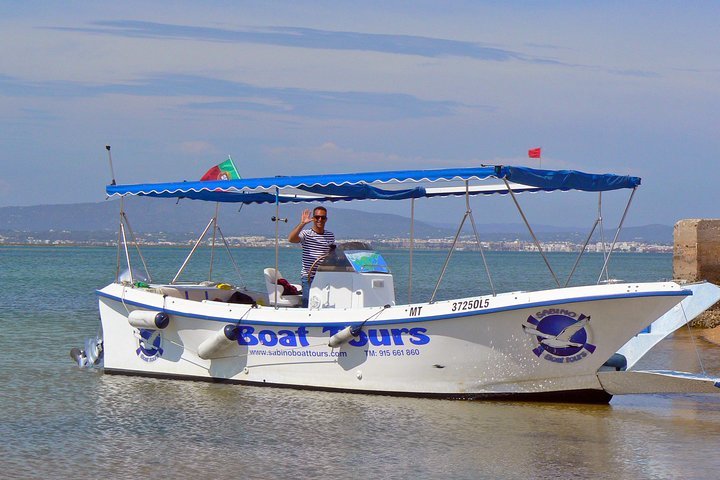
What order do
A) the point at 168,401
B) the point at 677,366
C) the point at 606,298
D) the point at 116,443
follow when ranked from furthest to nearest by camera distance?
1. the point at 677,366
2. the point at 168,401
3. the point at 606,298
4. the point at 116,443

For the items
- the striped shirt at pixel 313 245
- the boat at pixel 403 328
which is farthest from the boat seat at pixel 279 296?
the striped shirt at pixel 313 245

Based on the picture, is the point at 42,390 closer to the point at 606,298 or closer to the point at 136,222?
the point at 606,298

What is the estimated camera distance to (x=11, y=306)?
1163 inches

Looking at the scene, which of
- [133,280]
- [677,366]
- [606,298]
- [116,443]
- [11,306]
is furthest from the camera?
[11,306]

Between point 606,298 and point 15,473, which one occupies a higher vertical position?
point 606,298

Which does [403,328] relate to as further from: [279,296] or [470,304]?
[279,296]

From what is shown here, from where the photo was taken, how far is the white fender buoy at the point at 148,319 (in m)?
13.9

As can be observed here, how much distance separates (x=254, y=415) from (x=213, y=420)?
0.49 m

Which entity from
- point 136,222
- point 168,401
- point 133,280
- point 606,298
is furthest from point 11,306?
point 136,222

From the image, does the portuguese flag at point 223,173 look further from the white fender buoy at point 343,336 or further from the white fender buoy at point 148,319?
the white fender buoy at point 343,336

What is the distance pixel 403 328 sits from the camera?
12.3 m

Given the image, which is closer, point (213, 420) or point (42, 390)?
point (213, 420)

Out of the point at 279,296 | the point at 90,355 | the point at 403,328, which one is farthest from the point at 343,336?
the point at 90,355

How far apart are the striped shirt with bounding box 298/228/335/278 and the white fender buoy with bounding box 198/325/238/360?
4.06ft
